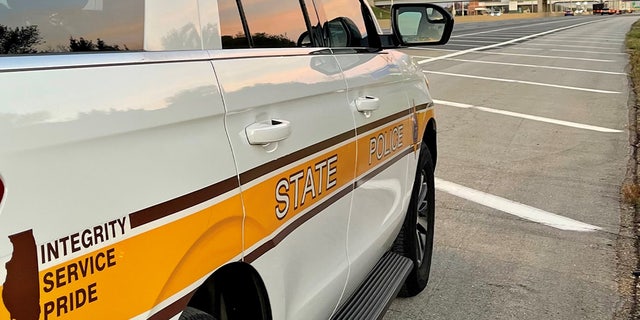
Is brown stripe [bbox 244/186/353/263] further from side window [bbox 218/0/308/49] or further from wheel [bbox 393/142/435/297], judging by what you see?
wheel [bbox 393/142/435/297]

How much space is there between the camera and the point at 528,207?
6.62 m

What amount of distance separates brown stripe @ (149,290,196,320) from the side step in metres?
1.36

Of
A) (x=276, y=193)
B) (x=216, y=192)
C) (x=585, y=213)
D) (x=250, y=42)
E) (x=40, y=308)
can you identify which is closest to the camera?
(x=40, y=308)

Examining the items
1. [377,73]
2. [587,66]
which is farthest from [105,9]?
[587,66]

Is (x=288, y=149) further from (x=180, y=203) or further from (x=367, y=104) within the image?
(x=367, y=104)

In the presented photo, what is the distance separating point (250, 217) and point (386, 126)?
1588mm

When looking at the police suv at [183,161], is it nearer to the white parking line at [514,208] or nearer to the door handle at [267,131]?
the door handle at [267,131]

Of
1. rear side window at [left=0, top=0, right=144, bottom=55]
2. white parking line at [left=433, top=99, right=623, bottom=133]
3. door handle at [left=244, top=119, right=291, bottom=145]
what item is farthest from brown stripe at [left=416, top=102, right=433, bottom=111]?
white parking line at [left=433, top=99, right=623, bottom=133]

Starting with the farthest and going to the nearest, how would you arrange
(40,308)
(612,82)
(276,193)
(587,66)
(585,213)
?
(587,66), (612,82), (585,213), (276,193), (40,308)

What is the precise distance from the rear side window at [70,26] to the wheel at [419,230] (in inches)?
104

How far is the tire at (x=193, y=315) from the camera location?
1813 millimetres

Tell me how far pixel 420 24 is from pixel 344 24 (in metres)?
0.83

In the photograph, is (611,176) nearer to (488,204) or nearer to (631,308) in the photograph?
(488,204)

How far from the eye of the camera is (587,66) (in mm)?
21000
